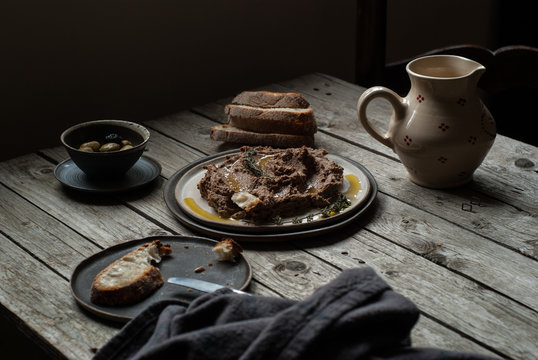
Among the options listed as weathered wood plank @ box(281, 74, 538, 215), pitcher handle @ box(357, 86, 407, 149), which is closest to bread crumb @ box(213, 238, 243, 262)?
pitcher handle @ box(357, 86, 407, 149)

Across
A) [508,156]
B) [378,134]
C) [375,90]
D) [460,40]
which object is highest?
[375,90]

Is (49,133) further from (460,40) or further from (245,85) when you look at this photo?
(460,40)

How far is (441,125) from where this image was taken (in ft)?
4.41

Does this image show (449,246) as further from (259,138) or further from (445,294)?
(259,138)

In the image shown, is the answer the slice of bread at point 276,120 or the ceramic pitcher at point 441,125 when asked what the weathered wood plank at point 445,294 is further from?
the slice of bread at point 276,120

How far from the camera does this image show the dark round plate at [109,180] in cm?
142

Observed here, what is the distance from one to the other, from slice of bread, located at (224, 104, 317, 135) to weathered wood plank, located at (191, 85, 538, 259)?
4.4 inches

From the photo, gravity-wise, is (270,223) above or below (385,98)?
below

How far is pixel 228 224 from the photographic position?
4.09ft

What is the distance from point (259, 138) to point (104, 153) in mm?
396

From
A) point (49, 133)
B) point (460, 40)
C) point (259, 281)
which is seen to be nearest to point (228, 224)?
point (259, 281)

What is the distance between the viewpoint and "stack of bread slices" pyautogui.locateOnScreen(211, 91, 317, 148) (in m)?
1.61

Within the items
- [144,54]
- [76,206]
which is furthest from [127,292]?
[144,54]

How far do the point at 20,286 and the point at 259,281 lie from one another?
0.40 m
